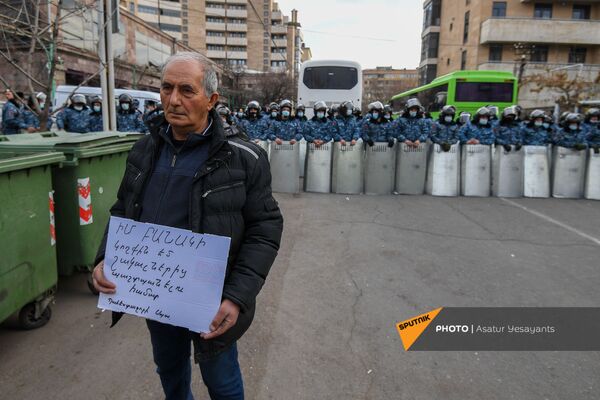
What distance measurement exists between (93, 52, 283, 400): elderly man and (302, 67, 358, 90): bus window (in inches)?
562

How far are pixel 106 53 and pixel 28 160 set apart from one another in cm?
453

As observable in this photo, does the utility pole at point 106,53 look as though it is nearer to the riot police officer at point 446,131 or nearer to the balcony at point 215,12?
the riot police officer at point 446,131

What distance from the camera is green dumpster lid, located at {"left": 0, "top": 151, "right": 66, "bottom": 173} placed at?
276 centimetres

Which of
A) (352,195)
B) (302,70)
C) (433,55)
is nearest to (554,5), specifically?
(433,55)

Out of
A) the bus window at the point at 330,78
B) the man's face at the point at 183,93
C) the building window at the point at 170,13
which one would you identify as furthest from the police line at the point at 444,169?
the building window at the point at 170,13

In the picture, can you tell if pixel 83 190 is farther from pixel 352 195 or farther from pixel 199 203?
pixel 352 195

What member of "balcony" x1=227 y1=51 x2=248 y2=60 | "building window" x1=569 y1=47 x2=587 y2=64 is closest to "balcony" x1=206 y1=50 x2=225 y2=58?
"balcony" x1=227 y1=51 x2=248 y2=60

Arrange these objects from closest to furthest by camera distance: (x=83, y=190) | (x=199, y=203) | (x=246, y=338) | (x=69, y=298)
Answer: (x=199, y=203) → (x=246, y=338) → (x=83, y=190) → (x=69, y=298)

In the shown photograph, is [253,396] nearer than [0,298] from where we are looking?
Yes

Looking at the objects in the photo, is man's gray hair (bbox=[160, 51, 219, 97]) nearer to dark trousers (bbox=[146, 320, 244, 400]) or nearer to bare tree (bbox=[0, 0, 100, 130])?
dark trousers (bbox=[146, 320, 244, 400])

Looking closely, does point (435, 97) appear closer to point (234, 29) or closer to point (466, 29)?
point (466, 29)

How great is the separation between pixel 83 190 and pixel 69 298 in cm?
108

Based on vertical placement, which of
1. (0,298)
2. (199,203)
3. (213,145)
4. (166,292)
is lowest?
(0,298)

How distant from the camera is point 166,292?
1642mm
